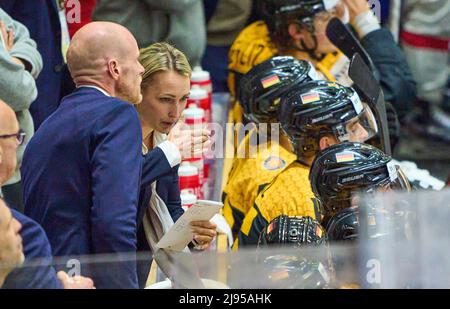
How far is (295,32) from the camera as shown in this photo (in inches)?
191

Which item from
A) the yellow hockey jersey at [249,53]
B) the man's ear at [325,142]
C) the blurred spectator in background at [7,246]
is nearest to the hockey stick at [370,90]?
the man's ear at [325,142]

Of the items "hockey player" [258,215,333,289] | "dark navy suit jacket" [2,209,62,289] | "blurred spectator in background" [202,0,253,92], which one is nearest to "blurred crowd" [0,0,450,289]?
"dark navy suit jacket" [2,209,62,289]

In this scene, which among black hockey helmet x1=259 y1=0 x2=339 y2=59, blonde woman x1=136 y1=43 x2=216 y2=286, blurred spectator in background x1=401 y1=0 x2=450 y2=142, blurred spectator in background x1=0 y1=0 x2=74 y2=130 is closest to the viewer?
blonde woman x1=136 y1=43 x2=216 y2=286

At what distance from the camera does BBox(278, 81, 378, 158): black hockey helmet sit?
381 cm

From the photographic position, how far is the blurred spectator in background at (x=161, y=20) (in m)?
3.55

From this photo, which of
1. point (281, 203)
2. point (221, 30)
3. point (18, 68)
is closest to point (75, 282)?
point (18, 68)

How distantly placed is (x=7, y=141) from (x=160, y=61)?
750 millimetres

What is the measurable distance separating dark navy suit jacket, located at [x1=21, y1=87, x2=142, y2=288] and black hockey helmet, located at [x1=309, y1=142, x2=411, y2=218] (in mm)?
640

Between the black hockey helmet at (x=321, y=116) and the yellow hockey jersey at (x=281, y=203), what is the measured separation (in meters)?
0.10

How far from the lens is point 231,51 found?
5.20 metres

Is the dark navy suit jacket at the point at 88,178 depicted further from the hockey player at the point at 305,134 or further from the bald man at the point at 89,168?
the hockey player at the point at 305,134

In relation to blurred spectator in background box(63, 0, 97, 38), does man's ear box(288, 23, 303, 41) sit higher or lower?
lower

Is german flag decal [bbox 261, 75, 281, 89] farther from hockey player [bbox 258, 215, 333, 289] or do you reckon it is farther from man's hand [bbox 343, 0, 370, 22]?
hockey player [bbox 258, 215, 333, 289]

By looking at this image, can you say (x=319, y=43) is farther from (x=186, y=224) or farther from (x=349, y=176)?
(x=186, y=224)
